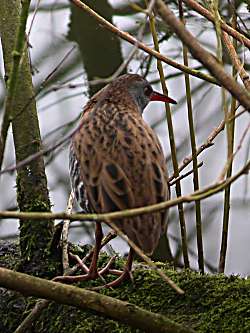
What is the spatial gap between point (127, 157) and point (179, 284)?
0.50 m

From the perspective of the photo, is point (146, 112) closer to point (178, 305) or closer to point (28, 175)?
point (28, 175)

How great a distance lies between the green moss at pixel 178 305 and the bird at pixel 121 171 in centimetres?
12

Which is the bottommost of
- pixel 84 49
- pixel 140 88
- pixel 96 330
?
pixel 96 330

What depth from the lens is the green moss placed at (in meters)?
2.20

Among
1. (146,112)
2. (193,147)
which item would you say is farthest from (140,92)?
(146,112)

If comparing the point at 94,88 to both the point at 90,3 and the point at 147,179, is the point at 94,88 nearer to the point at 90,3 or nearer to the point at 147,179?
the point at 90,3

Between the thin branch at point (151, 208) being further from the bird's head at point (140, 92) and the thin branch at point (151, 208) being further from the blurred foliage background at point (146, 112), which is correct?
the blurred foliage background at point (146, 112)

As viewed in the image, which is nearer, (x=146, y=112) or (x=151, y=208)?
(x=151, y=208)

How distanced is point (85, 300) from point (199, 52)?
2.17 ft

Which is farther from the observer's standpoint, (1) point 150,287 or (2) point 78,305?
(1) point 150,287

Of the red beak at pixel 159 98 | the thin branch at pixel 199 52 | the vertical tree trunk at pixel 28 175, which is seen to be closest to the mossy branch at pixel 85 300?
the thin branch at pixel 199 52

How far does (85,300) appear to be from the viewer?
74.7 inches

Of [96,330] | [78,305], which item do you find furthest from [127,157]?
[96,330]

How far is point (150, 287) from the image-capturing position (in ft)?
8.00
